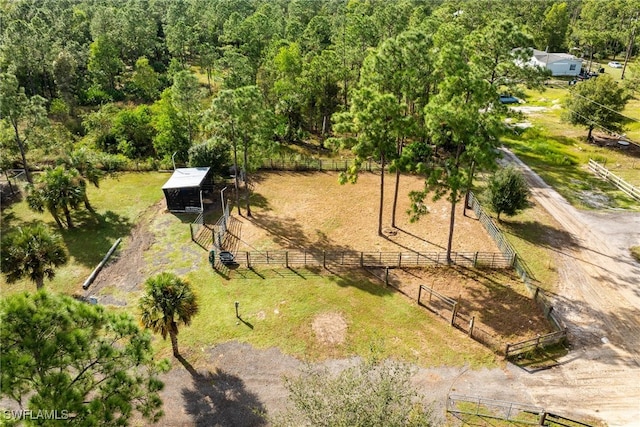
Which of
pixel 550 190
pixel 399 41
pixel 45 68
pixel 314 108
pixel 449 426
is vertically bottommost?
pixel 449 426

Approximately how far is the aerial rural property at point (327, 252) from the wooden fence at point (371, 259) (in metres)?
0.16

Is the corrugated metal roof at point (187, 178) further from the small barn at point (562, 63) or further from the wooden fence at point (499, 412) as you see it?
the small barn at point (562, 63)

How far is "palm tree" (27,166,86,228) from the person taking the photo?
1177 inches

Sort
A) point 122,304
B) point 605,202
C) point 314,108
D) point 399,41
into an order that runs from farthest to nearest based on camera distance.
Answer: point 314,108, point 605,202, point 399,41, point 122,304

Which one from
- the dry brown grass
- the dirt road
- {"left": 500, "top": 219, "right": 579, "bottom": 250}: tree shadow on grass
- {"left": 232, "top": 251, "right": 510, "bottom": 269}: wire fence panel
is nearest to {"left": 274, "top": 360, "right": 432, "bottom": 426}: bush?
the dirt road

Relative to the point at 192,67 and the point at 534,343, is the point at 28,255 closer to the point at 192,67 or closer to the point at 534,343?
the point at 534,343

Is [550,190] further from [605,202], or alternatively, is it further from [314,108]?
[314,108]

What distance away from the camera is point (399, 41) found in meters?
30.4

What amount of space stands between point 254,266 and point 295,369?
29.9ft

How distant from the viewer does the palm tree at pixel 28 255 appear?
21.2 m

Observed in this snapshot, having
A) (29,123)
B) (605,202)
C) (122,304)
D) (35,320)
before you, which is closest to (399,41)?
(605,202)

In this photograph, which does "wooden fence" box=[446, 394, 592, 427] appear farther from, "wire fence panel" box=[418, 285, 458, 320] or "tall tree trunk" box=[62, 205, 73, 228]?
"tall tree trunk" box=[62, 205, 73, 228]

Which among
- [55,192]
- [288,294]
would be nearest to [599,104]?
[288,294]

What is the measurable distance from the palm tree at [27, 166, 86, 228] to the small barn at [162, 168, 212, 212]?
6212 mm
